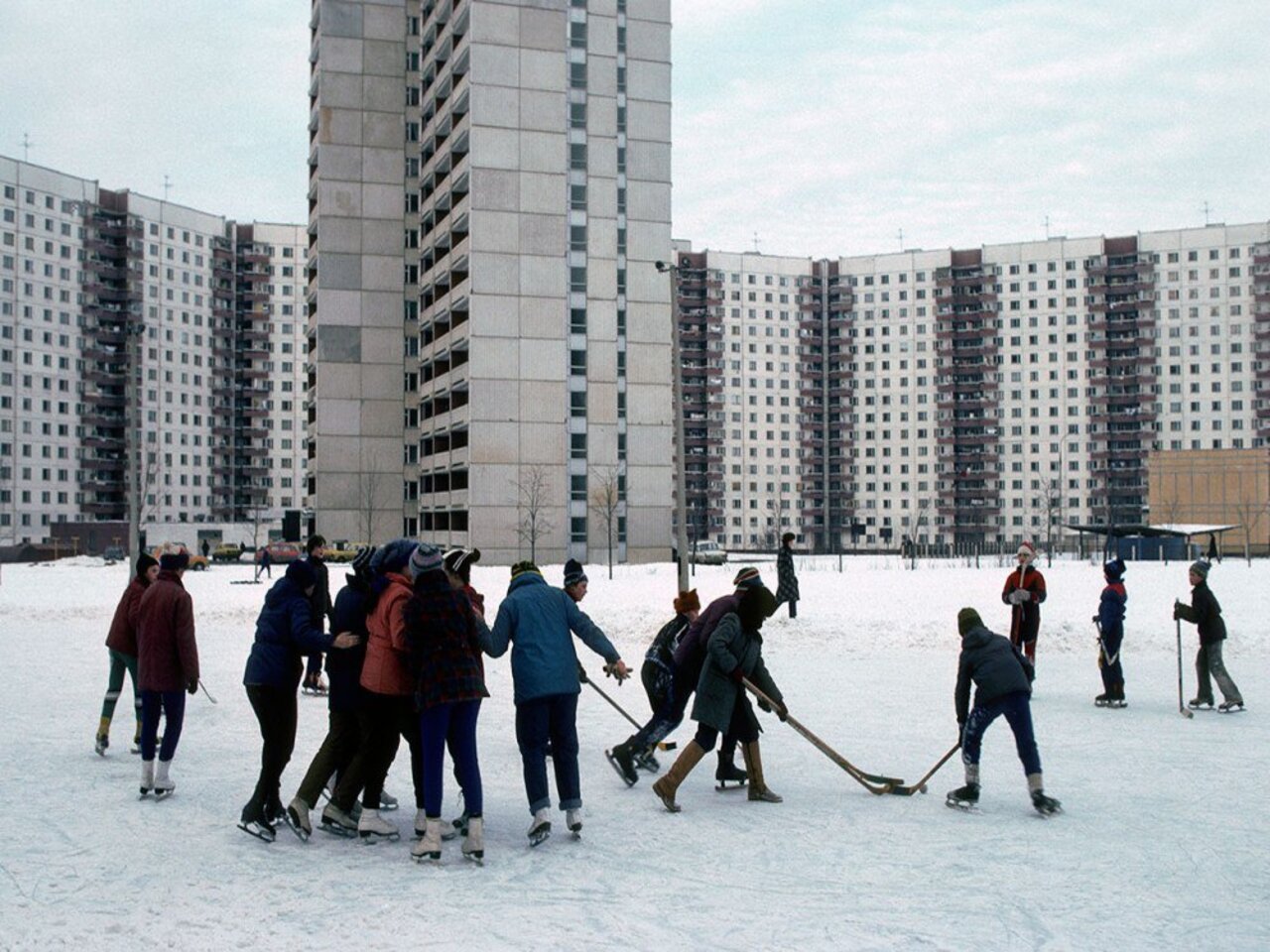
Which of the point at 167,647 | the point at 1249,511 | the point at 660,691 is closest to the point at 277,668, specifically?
the point at 167,647

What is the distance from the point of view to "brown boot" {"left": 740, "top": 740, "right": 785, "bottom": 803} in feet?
33.3

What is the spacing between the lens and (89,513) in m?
120

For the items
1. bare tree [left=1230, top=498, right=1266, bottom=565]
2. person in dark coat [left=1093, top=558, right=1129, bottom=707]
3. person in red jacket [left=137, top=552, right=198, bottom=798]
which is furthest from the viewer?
bare tree [left=1230, top=498, right=1266, bottom=565]

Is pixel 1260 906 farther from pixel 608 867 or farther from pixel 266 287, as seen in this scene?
pixel 266 287

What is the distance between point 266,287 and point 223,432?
19.2 meters

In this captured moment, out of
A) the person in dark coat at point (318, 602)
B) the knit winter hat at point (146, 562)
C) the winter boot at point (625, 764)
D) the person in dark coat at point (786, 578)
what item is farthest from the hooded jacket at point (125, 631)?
the person in dark coat at point (786, 578)

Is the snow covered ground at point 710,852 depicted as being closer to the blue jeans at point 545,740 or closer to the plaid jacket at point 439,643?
the blue jeans at point 545,740

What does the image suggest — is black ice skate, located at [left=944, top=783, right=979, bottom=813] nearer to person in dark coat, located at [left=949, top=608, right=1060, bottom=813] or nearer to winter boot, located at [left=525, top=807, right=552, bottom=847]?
person in dark coat, located at [left=949, top=608, right=1060, bottom=813]

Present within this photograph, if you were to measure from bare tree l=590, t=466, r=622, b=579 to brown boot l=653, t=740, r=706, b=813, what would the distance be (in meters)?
57.4

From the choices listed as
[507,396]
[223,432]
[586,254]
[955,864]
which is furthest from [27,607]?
[223,432]

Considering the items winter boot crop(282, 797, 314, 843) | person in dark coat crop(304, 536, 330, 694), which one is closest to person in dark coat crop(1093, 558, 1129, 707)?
person in dark coat crop(304, 536, 330, 694)

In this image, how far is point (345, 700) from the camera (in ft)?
27.2

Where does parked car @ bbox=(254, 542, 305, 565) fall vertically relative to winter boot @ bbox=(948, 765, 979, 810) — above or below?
above

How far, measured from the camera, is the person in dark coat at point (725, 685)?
9703 millimetres
